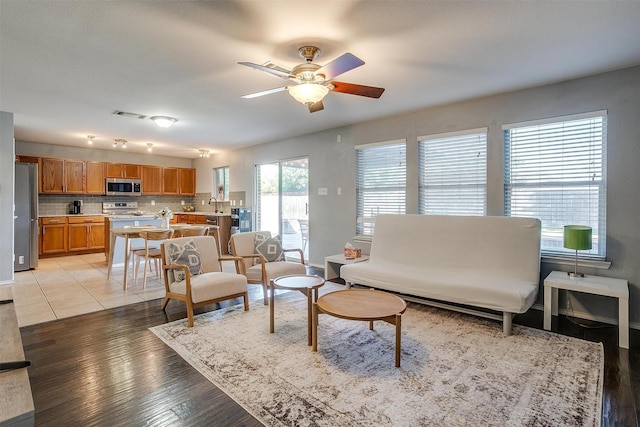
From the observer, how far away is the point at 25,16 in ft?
7.40

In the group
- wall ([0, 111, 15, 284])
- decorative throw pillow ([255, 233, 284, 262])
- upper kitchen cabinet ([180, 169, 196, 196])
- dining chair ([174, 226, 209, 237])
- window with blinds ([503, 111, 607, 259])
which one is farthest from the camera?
upper kitchen cabinet ([180, 169, 196, 196])

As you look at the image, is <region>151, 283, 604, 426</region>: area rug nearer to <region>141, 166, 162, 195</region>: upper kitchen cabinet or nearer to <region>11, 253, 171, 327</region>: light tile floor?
<region>11, 253, 171, 327</region>: light tile floor

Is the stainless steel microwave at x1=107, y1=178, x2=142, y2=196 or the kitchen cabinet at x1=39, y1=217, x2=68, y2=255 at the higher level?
the stainless steel microwave at x1=107, y1=178, x2=142, y2=196

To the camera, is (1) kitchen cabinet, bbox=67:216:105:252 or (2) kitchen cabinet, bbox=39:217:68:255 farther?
(1) kitchen cabinet, bbox=67:216:105:252

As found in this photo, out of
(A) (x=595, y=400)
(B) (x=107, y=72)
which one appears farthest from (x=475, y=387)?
(B) (x=107, y=72)

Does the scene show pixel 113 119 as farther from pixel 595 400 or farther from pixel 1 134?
pixel 595 400

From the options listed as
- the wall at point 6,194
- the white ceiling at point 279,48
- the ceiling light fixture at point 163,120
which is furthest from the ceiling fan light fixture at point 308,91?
the wall at point 6,194

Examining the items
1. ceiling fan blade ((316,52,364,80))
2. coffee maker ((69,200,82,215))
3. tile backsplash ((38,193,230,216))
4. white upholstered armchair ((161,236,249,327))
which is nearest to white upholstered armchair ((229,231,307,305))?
white upholstered armchair ((161,236,249,327))

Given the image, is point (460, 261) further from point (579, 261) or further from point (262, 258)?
point (262, 258)

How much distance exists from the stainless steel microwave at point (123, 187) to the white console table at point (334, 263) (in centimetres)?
576

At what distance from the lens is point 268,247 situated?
14.4ft

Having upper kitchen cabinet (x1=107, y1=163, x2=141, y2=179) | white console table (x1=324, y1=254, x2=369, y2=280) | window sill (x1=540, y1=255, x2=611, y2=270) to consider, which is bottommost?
white console table (x1=324, y1=254, x2=369, y2=280)

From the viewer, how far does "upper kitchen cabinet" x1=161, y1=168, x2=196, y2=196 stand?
8796 millimetres

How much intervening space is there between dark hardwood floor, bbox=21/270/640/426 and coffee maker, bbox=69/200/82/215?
17.3 feet
